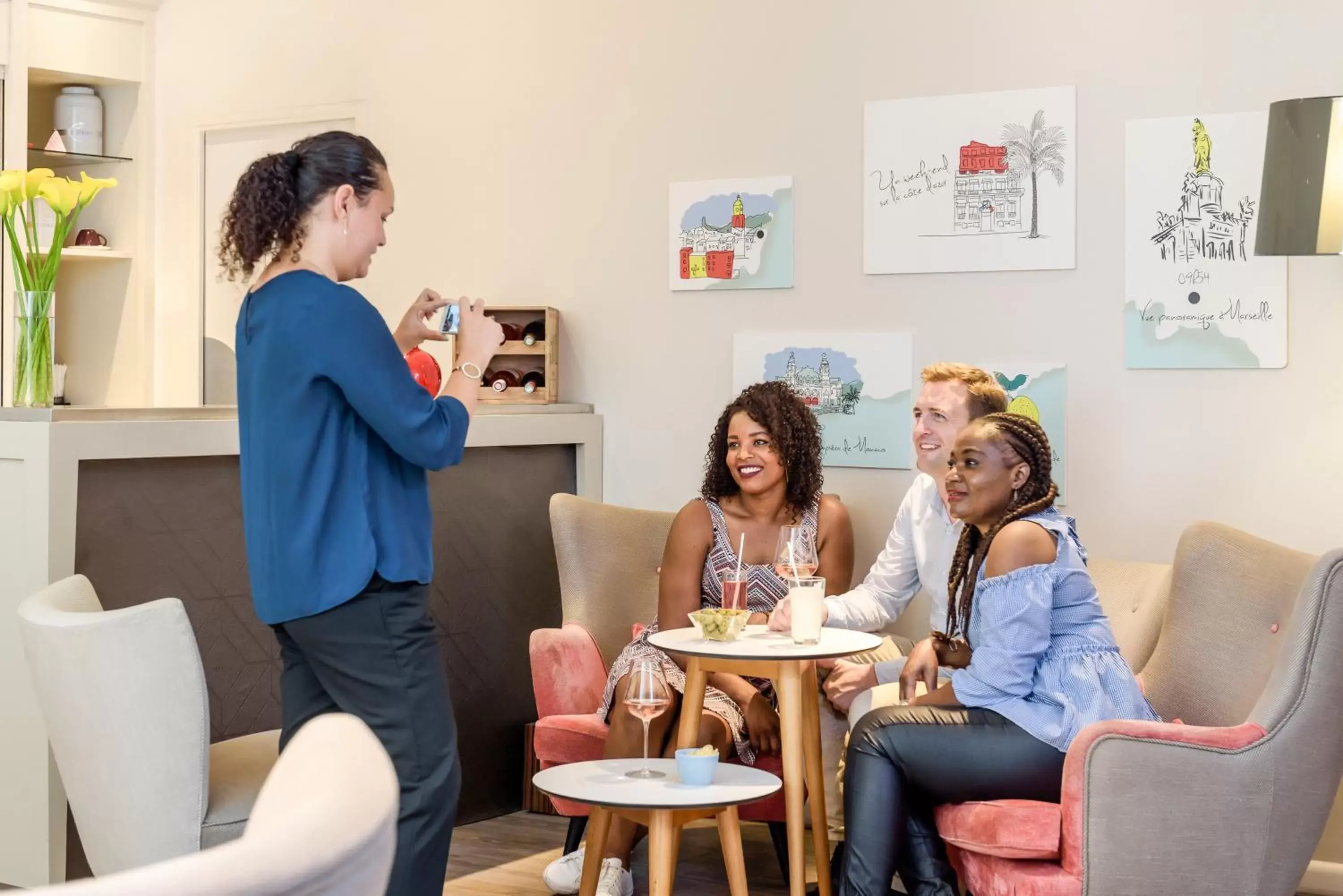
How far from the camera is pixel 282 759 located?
0.79 meters

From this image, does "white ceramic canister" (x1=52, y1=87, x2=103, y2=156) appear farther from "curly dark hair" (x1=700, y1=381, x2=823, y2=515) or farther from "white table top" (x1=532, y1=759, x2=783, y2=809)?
"white table top" (x1=532, y1=759, x2=783, y2=809)

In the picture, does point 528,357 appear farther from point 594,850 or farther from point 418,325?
point 594,850

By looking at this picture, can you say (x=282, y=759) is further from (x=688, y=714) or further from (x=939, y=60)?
(x=939, y=60)

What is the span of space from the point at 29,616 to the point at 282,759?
1726mm

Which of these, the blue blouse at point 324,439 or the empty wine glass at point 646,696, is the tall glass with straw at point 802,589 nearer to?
the empty wine glass at point 646,696

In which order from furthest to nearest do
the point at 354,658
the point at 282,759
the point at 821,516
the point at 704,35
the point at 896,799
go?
the point at 704,35 < the point at 821,516 < the point at 896,799 < the point at 354,658 < the point at 282,759

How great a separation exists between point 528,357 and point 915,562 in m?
1.47

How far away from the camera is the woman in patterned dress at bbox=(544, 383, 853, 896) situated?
326cm

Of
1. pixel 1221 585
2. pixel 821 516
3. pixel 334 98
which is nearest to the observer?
pixel 1221 585

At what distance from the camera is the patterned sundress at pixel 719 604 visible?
3.31 m

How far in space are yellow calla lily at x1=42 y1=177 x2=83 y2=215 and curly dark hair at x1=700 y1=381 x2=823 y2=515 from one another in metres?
1.59

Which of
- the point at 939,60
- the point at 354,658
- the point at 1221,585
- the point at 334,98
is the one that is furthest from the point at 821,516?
the point at 334,98

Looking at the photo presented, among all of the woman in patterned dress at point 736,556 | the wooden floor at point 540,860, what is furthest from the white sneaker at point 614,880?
the wooden floor at point 540,860

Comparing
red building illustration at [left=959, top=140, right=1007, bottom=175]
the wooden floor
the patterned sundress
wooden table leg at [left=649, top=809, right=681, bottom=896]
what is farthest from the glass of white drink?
red building illustration at [left=959, top=140, right=1007, bottom=175]
